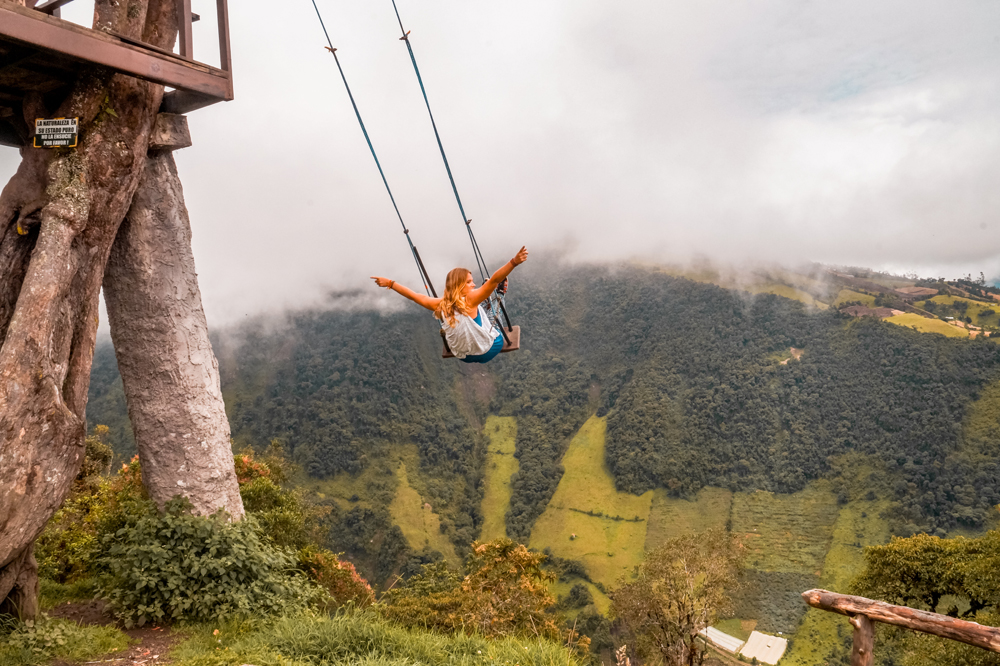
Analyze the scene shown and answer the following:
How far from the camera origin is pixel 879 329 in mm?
102750

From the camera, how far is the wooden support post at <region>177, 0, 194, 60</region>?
6.52 metres

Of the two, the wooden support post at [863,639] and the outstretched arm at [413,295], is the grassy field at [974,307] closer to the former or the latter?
the wooden support post at [863,639]

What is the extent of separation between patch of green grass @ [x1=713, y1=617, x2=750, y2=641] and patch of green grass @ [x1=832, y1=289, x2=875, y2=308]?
76680 mm

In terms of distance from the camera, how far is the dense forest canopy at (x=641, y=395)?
273 ft

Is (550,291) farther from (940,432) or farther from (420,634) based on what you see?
(420,634)

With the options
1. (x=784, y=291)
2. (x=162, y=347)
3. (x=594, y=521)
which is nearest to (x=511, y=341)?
(x=162, y=347)

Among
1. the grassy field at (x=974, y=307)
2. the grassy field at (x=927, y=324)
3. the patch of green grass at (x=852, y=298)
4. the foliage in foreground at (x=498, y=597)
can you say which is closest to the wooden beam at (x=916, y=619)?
the foliage in foreground at (x=498, y=597)

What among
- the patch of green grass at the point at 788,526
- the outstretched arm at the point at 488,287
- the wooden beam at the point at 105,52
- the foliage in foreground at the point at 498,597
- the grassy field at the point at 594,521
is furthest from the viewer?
the grassy field at the point at 594,521

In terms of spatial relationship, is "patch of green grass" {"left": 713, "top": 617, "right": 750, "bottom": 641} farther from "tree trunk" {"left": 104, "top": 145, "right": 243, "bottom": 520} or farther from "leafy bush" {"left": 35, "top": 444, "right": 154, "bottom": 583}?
"tree trunk" {"left": 104, "top": 145, "right": 243, "bottom": 520}

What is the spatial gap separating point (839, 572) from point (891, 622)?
7305 cm

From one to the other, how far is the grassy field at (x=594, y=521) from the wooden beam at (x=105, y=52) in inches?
2992

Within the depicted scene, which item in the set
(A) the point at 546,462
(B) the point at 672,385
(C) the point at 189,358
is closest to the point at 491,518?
(A) the point at 546,462

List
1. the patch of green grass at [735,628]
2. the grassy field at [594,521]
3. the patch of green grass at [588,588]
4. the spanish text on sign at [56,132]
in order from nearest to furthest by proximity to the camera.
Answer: the spanish text on sign at [56,132] < the patch of green grass at [735,628] < the patch of green grass at [588,588] < the grassy field at [594,521]

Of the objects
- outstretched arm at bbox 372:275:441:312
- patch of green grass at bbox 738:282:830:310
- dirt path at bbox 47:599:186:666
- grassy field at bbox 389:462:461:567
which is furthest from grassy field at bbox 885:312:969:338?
dirt path at bbox 47:599:186:666
